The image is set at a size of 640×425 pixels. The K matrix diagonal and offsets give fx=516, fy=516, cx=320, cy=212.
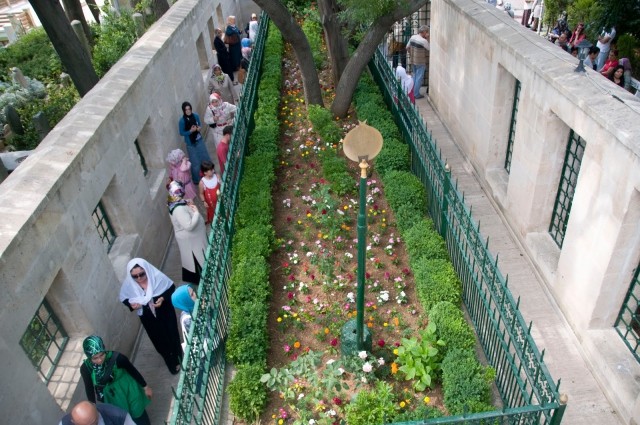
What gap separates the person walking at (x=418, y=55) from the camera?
11.8 metres

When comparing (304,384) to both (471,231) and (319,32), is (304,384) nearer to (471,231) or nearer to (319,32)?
(471,231)

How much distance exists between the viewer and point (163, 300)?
580 cm

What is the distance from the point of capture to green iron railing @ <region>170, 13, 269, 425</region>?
4.67 meters

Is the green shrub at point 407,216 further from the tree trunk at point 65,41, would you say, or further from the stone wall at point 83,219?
the tree trunk at point 65,41

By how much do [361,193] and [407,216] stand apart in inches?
111

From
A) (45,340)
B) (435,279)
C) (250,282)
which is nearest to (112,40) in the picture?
(250,282)

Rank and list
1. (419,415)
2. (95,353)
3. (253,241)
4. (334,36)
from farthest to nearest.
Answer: (334,36) < (253,241) < (419,415) < (95,353)

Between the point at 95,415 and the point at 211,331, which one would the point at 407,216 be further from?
the point at 95,415

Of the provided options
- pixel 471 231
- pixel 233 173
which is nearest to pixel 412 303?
pixel 471 231

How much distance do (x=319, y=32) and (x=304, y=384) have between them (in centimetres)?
1292

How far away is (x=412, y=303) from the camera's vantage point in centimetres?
658

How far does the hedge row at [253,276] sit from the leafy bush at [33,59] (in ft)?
30.5

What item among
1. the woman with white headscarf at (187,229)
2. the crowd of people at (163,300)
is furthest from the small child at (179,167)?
the woman with white headscarf at (187,229)

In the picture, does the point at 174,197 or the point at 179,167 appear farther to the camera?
the point at 179,167
